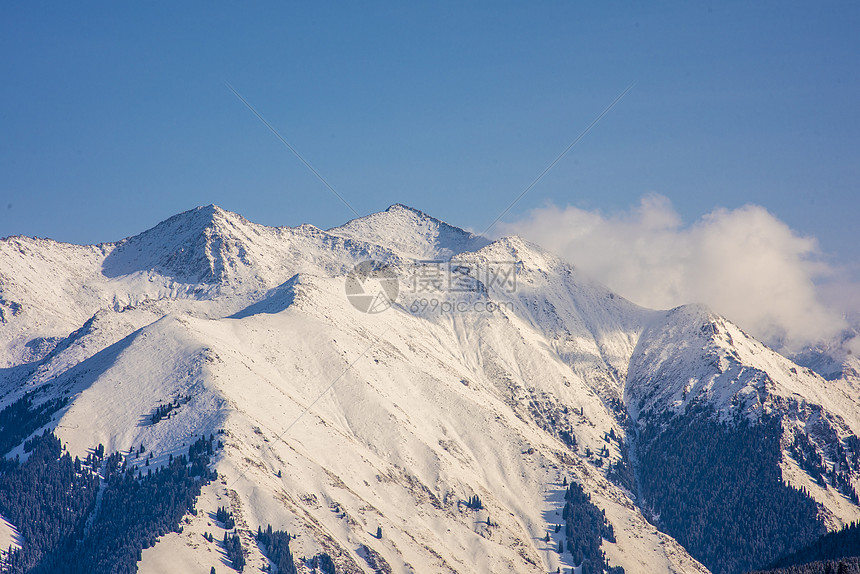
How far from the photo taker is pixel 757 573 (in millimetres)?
183125

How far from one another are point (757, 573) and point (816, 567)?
10.8m

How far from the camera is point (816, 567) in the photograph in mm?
181625
